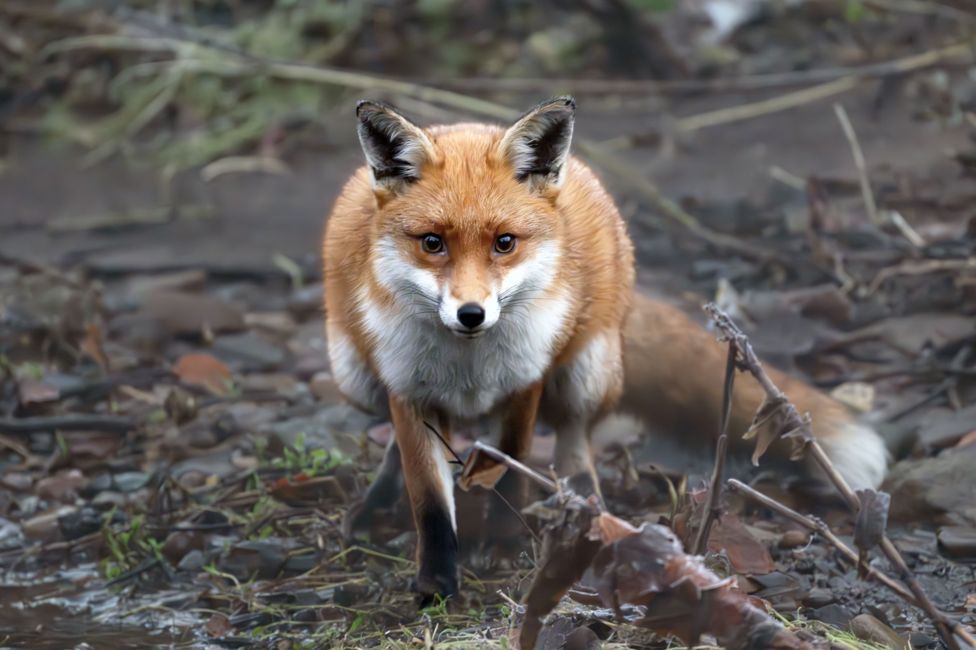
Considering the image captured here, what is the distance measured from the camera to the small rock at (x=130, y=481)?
5.04 metres

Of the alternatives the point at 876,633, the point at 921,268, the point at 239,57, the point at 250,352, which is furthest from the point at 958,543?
the point at 239,57

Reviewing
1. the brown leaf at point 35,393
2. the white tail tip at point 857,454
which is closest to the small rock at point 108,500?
the brown leaf at point 35,393

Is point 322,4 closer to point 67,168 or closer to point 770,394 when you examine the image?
point 67,168

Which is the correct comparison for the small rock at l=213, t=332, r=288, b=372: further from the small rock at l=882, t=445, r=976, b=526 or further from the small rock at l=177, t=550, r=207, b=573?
the small rock at l=882, t=445, r=976, b=526

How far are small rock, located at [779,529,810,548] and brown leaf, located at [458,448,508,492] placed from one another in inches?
51.0

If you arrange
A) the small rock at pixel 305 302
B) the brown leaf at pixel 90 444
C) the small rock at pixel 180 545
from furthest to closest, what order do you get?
1. the small rock at pixel 305 302
2. the brown leaf at pixel 90 444
3. the small rock at pixel 180 545

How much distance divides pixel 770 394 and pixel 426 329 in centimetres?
119

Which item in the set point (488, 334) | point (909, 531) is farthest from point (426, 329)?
point (909, 531)

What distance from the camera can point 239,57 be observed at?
27.3 feet

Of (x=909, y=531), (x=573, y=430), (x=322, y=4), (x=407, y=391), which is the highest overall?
(x=322, y=4)

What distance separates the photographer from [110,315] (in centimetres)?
661

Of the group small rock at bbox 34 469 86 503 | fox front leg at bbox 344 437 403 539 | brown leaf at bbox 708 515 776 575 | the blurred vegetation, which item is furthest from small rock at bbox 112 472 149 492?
the blurred vegetation

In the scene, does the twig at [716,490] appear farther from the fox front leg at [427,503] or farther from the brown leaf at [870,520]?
the fox front leg at [427,503]

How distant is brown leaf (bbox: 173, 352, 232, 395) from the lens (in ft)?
19.2
